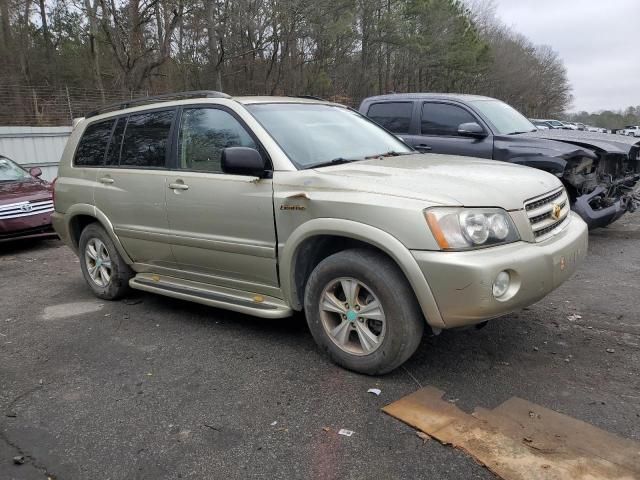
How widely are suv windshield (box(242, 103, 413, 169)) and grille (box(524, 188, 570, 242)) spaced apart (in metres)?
1.28

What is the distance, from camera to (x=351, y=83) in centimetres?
3322

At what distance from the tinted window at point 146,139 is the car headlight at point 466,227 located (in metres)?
2.45

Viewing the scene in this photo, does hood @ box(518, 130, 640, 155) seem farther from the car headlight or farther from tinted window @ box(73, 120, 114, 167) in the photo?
tinted window @ box(73, 120, 114, 167)

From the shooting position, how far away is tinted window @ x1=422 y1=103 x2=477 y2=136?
7391 mm

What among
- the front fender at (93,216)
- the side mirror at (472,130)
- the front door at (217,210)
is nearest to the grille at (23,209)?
the front fender at (93,216)

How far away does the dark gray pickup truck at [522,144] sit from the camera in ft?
21.4

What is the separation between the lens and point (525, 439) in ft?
8.70

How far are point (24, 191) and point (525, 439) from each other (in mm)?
8098

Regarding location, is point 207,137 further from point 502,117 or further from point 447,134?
point 502,117

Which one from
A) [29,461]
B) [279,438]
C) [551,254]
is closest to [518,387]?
[551,254]

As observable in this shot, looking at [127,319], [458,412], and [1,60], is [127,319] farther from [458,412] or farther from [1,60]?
[1,60]

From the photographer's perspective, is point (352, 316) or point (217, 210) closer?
point (352, 316)

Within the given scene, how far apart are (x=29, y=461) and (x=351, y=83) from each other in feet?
107

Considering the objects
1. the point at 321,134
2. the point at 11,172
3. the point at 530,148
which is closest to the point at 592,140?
the point at 530,148
